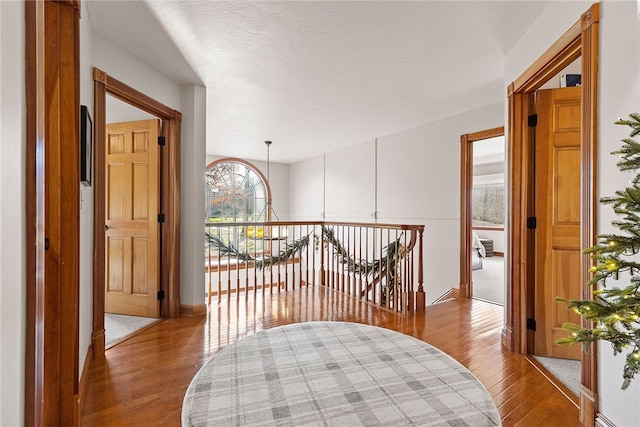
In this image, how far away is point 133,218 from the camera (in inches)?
123

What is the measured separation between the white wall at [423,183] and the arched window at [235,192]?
240cm

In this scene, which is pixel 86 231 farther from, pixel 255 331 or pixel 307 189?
pixel 307 189

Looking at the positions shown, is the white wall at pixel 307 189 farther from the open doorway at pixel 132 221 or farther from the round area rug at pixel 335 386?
the round area rug at pixel 335 386

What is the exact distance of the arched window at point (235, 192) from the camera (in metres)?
7.42

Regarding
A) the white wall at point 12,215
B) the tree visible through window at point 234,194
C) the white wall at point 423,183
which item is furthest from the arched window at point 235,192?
the white wall at point 12,215

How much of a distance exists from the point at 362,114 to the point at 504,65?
1.86 meters

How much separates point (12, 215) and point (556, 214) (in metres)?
3.00

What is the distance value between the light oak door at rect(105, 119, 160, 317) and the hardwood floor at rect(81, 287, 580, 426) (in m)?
0.52

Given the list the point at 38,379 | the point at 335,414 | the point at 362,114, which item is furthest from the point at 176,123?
the point at 335,414

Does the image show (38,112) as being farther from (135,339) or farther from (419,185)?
(419,185)

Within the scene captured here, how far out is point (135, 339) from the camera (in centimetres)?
255

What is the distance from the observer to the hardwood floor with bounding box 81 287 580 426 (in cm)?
164

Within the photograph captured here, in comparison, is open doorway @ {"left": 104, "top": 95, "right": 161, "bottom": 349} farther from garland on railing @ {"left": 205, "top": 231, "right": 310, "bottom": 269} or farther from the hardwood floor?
garland on railing @ {"left": 205, "top": 231, "right": 310, "bottom": 269}

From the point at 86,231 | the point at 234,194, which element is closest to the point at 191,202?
the point at 86,231
